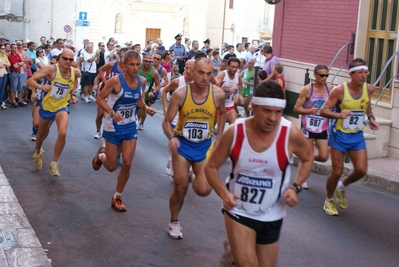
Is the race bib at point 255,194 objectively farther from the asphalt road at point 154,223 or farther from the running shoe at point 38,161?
the running shoe at point 38,161

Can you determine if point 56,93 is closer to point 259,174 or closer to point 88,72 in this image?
point 259,174

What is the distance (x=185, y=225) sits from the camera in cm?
846

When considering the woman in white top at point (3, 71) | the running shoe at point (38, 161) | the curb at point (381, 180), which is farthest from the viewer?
the woman in white top at point (3, 71)

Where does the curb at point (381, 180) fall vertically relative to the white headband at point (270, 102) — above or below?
below

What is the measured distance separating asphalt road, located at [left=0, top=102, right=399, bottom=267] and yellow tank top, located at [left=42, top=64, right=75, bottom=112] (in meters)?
1.11

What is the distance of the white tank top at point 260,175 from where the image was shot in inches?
201

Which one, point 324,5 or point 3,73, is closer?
point 324,5

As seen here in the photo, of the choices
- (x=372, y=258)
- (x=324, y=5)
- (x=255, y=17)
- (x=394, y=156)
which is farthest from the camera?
(x=255, y=17)

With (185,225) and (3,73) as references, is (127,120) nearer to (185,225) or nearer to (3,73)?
(185,225)

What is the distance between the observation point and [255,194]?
5.20m

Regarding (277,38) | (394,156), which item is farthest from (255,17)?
(394,156)

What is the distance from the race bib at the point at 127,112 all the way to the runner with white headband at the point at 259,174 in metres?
4.11

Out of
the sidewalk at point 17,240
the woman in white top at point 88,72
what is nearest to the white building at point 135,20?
the woman in white top at point 88,72

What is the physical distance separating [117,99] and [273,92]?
4467 mm
